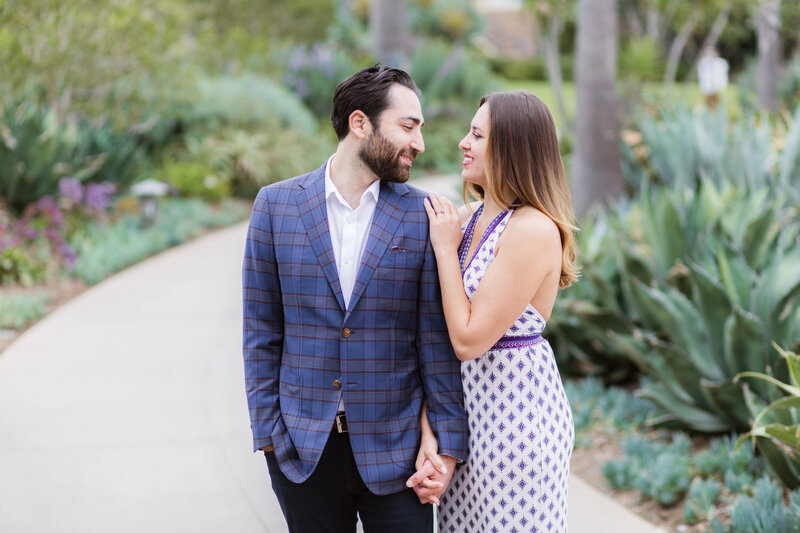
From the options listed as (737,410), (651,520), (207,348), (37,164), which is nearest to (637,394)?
(737,410)

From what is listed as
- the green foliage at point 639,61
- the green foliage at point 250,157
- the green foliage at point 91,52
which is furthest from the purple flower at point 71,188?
the green foliage at point 639,61

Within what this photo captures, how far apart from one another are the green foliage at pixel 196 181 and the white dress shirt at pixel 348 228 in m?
9.29

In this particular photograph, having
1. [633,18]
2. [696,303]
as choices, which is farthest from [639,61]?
[696,303]

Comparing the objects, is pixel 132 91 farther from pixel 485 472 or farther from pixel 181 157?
pixel 485 472

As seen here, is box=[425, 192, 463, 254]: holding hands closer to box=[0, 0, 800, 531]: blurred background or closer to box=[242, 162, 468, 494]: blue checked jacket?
box=[242, 162, 468, 494]: blue checked jacket

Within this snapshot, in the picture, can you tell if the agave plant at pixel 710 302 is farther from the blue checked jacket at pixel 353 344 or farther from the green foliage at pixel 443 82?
the green foliage at pixel 443 82

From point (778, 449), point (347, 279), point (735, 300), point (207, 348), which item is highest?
point (347, 279)

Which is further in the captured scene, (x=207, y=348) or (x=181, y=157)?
(x=181, y=157)

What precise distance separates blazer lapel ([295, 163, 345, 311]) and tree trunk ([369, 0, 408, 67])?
14.6 metres

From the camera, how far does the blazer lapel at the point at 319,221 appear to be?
2.32m

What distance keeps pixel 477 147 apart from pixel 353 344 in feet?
2.10

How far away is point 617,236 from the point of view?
5445mm

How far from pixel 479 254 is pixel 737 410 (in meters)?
2.52

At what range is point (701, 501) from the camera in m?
3.81
